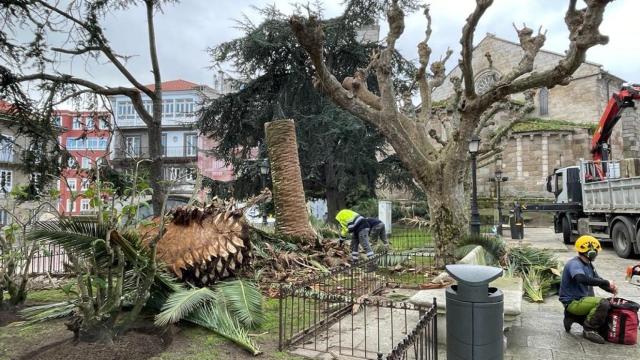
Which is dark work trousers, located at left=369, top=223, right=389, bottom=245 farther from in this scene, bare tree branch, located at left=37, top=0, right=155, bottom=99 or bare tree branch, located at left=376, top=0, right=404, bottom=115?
bare tree branch, located at left=37, top=0, right=155, bottom=99

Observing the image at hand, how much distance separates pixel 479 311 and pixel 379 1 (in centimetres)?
1555

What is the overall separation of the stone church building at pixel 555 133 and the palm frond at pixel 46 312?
31.9 meters

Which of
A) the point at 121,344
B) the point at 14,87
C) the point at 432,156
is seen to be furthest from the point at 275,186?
the point at 121,344

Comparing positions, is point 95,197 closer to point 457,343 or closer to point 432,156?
point 457,343

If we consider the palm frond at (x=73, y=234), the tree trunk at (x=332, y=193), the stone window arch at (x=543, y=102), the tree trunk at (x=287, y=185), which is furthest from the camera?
the stone window arch at (x=543, y=102)

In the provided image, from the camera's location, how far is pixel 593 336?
543cm

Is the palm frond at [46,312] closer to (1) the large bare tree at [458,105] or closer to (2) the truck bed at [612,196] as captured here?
(1) the large bare tree at [458,105]

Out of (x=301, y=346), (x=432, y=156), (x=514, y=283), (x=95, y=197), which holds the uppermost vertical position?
(x=432, y=156)

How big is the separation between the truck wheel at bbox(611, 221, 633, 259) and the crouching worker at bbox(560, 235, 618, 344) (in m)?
9.15

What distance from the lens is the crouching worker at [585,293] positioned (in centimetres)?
543

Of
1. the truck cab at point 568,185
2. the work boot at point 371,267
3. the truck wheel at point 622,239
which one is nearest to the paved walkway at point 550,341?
the work boot at point 371,267

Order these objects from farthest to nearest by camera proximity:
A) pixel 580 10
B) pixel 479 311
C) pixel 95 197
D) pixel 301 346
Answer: pixel 580 10 → pixel 301 346 → pixel 95 197 → pixel 479 311

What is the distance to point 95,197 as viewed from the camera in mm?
4137

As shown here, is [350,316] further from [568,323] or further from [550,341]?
[568,323]
